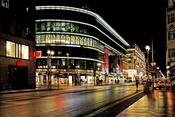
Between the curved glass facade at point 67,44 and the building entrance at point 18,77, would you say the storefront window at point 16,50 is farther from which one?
the curved glass facade at point 67,44

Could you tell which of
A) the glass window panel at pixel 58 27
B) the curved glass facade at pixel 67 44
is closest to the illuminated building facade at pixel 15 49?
the curved glass facade at pixel 67 44

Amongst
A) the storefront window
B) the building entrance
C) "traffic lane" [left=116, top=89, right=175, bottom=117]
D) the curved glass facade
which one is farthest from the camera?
the curved glass facade

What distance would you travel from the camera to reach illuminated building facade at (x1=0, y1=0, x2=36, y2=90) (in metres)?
42.8

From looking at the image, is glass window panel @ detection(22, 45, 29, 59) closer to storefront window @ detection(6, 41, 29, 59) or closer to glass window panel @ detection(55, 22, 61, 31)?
storefront window @ detection(6, 41, 29, 59)

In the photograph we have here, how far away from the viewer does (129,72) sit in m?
180

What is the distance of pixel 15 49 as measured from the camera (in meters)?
45.9

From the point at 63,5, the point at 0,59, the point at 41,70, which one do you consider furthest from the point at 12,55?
the point at 63,5

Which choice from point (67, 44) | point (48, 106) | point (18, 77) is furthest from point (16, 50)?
point (67, 44)

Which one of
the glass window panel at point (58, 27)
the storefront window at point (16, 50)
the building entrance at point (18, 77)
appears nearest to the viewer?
the storefront window at point (16, 50)

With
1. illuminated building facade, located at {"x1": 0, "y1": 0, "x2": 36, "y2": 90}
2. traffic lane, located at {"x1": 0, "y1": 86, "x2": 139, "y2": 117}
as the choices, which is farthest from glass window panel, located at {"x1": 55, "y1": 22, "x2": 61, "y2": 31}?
traffic lane, located at {"x1": 0, "y1": 86, "x2": 139, "y2": 117}

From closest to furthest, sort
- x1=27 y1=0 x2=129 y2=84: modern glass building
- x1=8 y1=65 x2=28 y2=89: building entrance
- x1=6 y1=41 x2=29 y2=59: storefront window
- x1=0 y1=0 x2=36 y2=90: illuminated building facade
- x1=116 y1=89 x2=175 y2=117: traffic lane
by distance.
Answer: x1=116 y1=89 x2=175 y2=117: traffic lane < x1=0 y1=0 x2=36 y2=90: illuminated building facade < x1=6 y1=41 x2=29 y2=59: storefront window < x1=8 y1=65 x2=28 y2=89: building entrance < x1=27 y1=0 x2=129 y2=84: modern glass building

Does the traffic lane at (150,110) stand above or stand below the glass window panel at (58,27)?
below

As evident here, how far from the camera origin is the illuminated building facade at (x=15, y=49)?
4281 centimetres

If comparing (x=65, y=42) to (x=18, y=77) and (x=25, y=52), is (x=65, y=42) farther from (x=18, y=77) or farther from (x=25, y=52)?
(x=18, y=77)
